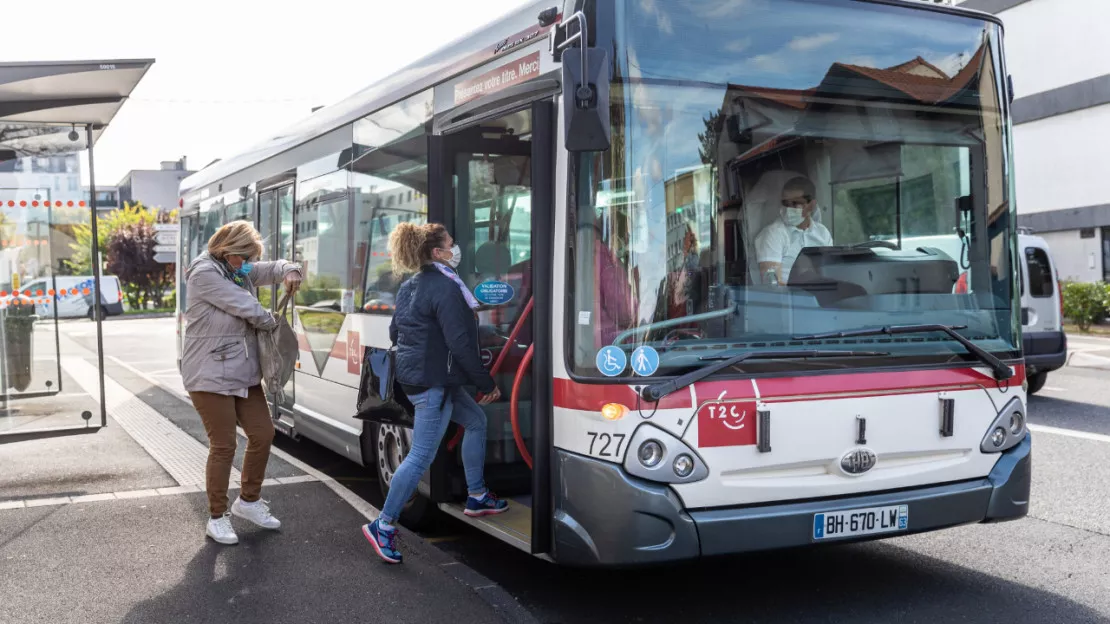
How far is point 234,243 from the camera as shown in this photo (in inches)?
237

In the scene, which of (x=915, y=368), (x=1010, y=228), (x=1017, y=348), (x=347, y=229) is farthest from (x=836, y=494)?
(x=347, y=229)

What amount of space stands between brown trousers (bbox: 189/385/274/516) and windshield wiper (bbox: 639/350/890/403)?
2.71 metres

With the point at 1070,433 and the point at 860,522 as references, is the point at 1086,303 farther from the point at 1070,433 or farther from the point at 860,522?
the point at 860,522

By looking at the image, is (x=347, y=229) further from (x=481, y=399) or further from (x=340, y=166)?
(x=481, y=399)

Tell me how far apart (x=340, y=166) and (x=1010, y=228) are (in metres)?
4.34

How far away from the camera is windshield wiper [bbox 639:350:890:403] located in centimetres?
429

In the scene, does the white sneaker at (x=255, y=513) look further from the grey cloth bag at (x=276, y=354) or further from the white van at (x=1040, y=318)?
the white van at (x=1040, y=318)

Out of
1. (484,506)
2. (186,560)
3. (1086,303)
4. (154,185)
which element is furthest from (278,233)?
(154,185)

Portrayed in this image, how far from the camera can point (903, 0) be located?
488 centimetres

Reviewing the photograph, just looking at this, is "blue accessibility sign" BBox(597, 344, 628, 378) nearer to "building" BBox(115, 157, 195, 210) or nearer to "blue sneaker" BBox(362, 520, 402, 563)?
"blue sneaker" BBox(362, 520, 402, 563)

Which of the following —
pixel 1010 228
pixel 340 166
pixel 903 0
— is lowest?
pixel 1010 228

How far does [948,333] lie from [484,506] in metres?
2.44

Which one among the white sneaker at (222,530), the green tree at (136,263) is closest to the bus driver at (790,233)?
the white sneaker at (222,530)

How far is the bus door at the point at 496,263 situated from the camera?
19.1 feet
